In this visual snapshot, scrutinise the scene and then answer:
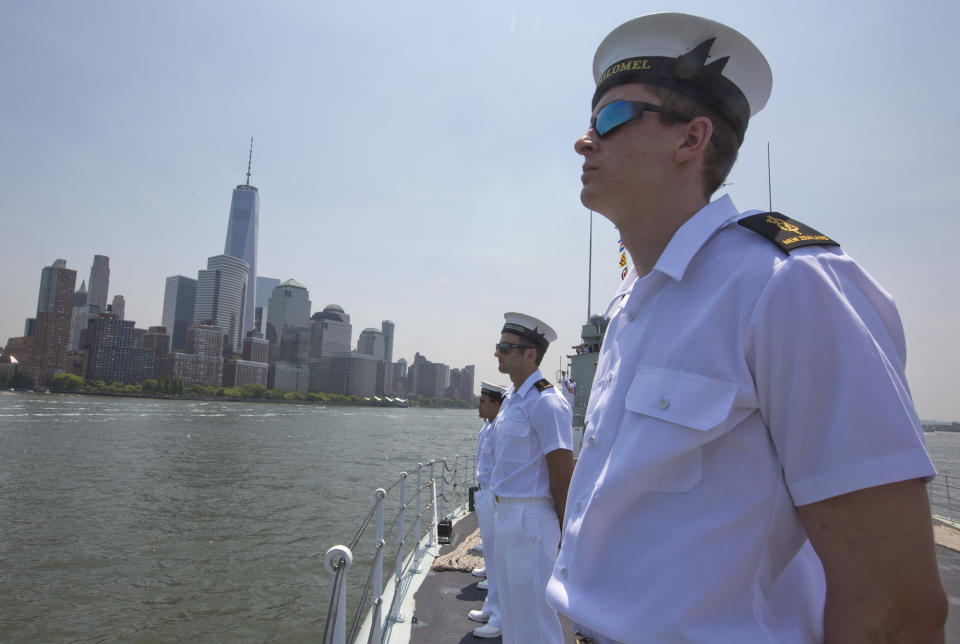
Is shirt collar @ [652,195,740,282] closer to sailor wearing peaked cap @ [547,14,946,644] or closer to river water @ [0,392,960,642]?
sailor wearing peaked cap @ [547,14,946,644]

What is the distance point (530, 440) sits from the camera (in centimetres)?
349

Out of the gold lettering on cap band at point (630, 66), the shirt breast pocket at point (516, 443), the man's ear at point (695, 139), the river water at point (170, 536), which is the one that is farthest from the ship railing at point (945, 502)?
the river water at point (170, 536)

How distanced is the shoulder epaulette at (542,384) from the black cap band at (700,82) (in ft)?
8.65

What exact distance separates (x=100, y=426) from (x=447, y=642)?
37.8m

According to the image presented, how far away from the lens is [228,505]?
14523 millimetres

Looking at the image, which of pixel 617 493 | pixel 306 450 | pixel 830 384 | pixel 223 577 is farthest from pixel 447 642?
pixel 306 450

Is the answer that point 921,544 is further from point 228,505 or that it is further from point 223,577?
point 228,505

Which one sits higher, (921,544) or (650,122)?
(650,122)

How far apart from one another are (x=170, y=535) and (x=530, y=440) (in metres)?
11.5

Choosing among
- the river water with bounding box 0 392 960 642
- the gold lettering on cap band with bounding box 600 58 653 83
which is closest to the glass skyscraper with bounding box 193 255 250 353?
Result: the river water with bounding box 0 392 960 642

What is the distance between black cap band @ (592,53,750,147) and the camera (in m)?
1.07

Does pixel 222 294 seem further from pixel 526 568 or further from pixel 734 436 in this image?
pixel 734 436

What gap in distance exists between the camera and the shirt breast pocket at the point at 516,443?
3.48 meters

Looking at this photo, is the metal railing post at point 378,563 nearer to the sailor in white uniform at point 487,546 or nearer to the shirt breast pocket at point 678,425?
the sailor in white uniform at point 487,546
